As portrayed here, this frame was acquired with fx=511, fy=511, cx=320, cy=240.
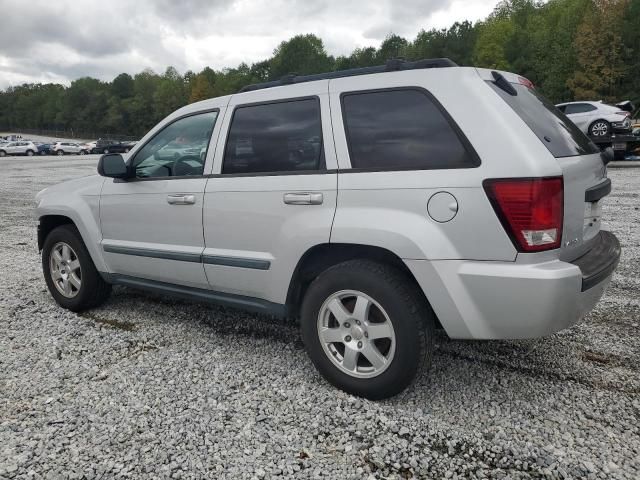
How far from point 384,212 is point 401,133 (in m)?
0.46

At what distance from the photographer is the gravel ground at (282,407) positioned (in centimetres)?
239

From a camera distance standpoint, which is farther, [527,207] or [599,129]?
[599,129]

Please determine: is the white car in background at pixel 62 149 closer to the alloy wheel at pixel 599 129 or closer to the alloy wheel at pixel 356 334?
the alloy wheel at pixel 599 129

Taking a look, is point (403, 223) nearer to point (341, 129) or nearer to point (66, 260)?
point (341, 129)

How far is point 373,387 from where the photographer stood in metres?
2.86

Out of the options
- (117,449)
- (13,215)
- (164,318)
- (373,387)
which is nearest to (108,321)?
(164,318)

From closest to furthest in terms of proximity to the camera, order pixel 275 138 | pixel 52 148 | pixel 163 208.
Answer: pixel 275 138 → pixel 163 208 → pixel 52 148

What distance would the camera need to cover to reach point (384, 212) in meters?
2.72

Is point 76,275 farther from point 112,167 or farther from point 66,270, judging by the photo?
point 112,167

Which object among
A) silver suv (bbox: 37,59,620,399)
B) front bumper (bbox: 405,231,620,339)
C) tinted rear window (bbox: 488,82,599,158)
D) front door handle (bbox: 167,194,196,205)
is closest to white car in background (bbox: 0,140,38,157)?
silver suv (bbox: 37,59,620,399)

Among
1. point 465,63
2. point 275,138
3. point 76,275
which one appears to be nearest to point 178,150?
point 275,138

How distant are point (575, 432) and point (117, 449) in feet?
7.53

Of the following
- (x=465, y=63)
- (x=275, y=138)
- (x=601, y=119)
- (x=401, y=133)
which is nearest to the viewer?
(x=401, y=133)

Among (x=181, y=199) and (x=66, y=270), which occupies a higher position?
(x=181, y=199)
